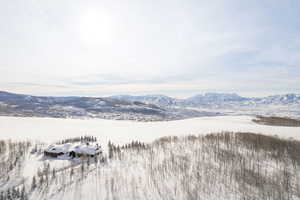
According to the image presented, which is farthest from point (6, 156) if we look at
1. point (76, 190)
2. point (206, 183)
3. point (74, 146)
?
point (206, 183)

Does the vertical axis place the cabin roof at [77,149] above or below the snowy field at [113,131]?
above

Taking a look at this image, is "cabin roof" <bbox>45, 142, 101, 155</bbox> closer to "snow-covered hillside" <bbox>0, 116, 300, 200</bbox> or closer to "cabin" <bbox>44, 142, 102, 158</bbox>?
"cabin" <bbox>44, 142, 102, 158</bbox>

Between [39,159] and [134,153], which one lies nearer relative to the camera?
[39,159]

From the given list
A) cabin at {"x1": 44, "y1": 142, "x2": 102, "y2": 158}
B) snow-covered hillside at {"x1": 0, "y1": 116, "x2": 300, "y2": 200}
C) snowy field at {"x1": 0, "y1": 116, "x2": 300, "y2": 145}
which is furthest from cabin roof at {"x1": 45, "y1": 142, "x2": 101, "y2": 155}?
snowy field at {"x1": 0, "y1": 116, "x2": 300, "y2": 145}

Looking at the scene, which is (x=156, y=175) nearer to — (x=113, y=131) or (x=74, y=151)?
(x=74, y=151)

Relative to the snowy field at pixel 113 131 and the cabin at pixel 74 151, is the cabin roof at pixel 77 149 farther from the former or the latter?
the snowy field at pixel 113 131

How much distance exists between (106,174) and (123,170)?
48cm

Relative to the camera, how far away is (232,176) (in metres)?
3.95

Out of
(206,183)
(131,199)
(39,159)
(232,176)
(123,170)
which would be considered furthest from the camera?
(39,159)

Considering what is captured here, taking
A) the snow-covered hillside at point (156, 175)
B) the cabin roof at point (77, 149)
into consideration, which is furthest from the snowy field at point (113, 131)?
the snow-covered hillside at point (156, 175)

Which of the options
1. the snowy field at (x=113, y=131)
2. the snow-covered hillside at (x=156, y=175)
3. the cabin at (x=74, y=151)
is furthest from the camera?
the snowy field at (x=113, y=131)

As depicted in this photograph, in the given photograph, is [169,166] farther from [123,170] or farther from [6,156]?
[6,156]

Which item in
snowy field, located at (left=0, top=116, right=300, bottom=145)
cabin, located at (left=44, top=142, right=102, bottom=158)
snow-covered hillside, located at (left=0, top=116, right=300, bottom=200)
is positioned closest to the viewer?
snow-covered hillside, located at (left=0, top=116, right=300, bottom=200)

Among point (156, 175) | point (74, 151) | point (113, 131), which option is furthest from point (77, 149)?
point (113, 131)
